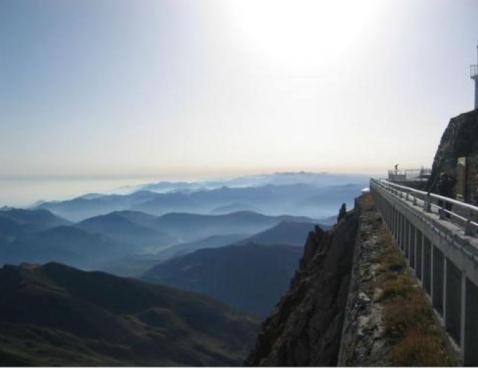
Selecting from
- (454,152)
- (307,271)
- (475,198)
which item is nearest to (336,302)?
(475,198)

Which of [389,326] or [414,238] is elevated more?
[414,238]

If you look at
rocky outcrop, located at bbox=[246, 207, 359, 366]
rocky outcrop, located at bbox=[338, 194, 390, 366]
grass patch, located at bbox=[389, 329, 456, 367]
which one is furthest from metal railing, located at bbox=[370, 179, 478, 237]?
rocky outcrop, located at bbox=[246, 207, 359, 366]

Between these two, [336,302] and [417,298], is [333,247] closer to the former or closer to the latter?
[336,302]

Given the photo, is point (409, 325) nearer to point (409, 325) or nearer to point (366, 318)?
point (409, 325)

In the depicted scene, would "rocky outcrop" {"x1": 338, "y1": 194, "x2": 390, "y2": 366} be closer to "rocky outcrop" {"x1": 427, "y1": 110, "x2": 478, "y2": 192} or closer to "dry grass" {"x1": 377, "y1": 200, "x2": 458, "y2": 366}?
"dry grass" {"x1": 377, "y1": 200, "x2": 458, "y2": 366}

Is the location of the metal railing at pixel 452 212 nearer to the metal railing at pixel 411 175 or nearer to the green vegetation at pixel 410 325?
the green vegetation at pixel 410 325

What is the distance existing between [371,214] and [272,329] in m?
12.3

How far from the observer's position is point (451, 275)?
33.3 feet

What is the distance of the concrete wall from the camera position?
8180 millimetres

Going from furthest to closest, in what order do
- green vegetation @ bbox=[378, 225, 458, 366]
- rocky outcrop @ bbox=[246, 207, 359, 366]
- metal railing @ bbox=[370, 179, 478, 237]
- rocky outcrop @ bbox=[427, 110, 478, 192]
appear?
rocky outcrop @ bbox=[427, 110, 478, 192] < rocky outcrop @ bbox=[246, 207, 359, 366] < metal railing @ bbox=[370, 179, 478, 237] < green vegetation @ bbox=[378, 225, 458, 366]

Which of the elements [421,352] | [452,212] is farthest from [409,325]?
[452,212]

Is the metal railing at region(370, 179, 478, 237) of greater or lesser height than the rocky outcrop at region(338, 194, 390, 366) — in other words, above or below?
above

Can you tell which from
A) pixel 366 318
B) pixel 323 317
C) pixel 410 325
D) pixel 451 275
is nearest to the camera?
pixel 451 275

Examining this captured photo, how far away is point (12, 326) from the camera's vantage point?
183 metres
